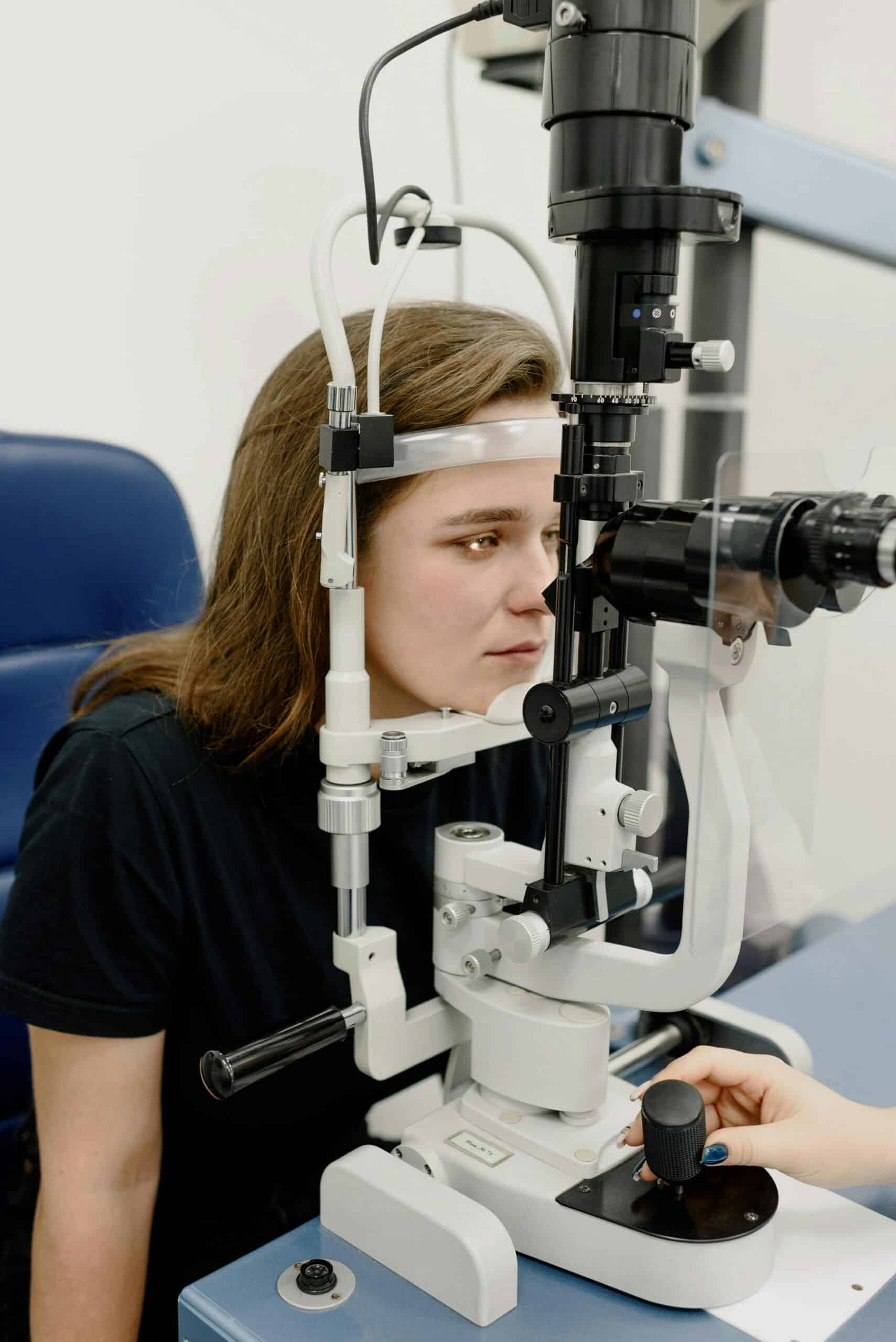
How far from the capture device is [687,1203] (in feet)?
2.50

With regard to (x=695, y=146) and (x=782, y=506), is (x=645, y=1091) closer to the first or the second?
(x=782, y=506)

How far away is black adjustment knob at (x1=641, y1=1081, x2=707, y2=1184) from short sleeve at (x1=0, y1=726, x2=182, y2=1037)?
0.46m

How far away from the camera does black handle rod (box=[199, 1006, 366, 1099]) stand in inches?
30.3

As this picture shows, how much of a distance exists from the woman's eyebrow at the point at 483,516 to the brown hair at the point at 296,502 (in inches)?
1.8

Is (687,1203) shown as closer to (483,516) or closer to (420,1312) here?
(420,1312)

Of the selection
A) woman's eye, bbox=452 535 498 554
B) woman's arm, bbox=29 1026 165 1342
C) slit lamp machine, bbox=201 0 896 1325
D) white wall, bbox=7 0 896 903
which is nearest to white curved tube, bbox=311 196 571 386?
slit lamp machine, bbox=201 0 896 1325

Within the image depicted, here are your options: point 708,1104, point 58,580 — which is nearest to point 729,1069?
point 708,1104

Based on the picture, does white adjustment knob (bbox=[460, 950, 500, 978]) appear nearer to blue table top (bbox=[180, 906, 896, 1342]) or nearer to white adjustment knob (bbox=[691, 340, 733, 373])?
blue table top (bbox=[180, 906, 896, 1342])

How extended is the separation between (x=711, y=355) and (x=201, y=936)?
26.5 inches

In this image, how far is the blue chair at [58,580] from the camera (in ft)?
4.13

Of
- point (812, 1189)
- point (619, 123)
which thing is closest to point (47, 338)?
point (619, 123)

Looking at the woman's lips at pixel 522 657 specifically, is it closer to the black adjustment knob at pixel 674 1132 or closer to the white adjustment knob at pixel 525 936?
the white adjustment knob at pixel 525 936

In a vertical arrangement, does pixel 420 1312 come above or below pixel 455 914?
below

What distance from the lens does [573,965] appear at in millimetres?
812
